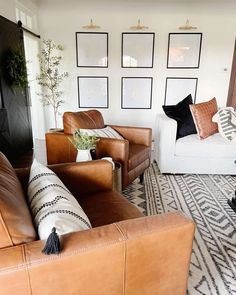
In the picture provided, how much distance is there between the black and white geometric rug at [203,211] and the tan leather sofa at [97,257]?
0.56 metres

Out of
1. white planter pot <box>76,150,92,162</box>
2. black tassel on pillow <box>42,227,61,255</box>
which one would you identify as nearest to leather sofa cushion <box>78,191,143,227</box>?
white planter pot <box>76,150,92,162</box>

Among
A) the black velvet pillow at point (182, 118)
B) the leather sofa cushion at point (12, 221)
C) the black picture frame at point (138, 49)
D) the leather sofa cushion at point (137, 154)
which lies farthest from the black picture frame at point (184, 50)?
the leather sofa cushion at point (12, 221)

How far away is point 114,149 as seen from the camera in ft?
7.28

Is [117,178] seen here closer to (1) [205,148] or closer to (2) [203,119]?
(1) [205,148]

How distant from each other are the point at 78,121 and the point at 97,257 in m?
1.82

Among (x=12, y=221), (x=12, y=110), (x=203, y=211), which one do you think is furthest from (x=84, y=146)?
(x=12, y=110)

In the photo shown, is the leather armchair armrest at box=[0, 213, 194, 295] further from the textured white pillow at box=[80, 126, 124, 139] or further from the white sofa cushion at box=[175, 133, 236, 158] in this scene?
the white sofa cushion at box=[175, 133, 236, 158]

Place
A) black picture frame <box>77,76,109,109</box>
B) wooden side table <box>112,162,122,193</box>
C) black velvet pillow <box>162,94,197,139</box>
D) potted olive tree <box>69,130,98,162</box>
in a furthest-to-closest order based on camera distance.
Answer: black picture frame <box>77,76,109,109</box> < black velvet pillow <box>162,94,197,139</box> < wooden side table <box>112,162,122,193</box> < potted olive tree <box>69,130,98,162</box>

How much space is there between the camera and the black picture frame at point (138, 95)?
13.8ft

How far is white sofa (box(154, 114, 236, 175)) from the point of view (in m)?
2.80

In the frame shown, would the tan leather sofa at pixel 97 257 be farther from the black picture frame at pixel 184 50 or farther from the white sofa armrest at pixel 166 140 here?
the black picture frame at pixel 184 50

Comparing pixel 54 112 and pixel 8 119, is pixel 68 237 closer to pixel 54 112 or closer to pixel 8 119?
pixel 8 119

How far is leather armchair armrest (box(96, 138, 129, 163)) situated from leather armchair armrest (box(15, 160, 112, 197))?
1.91 feet

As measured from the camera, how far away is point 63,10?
3854mm
